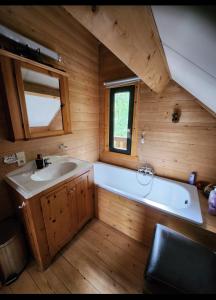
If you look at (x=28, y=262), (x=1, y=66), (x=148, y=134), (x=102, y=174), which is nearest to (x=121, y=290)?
(x=28, y=262)

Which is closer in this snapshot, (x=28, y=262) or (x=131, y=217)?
(x=28, y=262)

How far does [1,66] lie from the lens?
3.57 feet

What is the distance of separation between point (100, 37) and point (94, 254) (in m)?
1.92

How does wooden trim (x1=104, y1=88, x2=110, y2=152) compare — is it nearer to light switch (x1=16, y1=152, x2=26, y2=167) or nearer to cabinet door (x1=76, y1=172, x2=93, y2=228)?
cabinet door (x1=76, y1=172, x2=93, y2=228)

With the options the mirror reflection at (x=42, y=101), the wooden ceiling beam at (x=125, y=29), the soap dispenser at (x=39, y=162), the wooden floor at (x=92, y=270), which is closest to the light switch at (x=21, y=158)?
the soap dispenser at (x=39, y=162)

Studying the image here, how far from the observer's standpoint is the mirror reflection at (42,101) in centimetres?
135

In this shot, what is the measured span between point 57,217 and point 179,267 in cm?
109

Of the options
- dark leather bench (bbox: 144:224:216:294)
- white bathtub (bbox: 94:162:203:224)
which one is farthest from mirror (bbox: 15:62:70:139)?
dark leather bench (bbox: 144:224:216:294)

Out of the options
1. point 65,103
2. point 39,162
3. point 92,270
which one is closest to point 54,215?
point 39,162

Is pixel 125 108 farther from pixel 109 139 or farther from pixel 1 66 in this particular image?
pixel 1 66

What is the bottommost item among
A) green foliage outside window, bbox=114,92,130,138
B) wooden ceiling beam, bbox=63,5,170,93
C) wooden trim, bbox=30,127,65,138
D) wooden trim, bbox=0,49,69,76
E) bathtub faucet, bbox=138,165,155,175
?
bathtub faucet, bbox=138,165,155,175

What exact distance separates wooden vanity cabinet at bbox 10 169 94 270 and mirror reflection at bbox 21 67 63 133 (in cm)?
73

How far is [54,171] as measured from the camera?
1594 millimetres

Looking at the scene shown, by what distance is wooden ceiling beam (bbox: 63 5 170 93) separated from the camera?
0.44 meters
